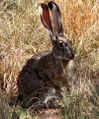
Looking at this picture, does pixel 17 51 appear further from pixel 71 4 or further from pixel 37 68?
pixel 71 4

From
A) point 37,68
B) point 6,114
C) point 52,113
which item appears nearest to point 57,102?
point 52,113

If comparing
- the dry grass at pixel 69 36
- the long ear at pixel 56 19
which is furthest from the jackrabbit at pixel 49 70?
the dry grass at pixel 69 36

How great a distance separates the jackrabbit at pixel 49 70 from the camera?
16.0 ft

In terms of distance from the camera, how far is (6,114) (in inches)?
164

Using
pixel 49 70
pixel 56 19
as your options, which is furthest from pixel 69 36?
pixel 49 70

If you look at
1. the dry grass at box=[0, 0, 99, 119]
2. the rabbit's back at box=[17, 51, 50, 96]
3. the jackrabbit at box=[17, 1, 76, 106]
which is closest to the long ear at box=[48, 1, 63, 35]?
the jackrabbit at box=[17, 1, 76, 106]

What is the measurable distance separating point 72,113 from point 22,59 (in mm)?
1889

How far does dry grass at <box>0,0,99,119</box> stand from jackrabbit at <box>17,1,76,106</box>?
0.23 metres

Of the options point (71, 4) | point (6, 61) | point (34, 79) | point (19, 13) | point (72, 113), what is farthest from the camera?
point (19, 13)

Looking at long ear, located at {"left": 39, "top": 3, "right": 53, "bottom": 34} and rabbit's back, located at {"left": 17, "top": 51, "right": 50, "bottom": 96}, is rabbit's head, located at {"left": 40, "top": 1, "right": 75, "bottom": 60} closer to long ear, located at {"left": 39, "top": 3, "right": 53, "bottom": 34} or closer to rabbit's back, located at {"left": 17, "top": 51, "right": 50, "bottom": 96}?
long ear, located at {"left": 39, "top": 3, "right": 53, "bottom": 34}

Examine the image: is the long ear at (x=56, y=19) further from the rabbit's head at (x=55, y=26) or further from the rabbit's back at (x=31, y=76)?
the rabbit's back at (x=31, y=76)

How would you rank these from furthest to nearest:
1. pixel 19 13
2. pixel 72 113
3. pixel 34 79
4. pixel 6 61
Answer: pixel 19 13
pixel 6 61
pixel 34 79
pixel 72 113

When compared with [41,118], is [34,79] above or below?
above

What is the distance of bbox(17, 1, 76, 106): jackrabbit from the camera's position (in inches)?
192
